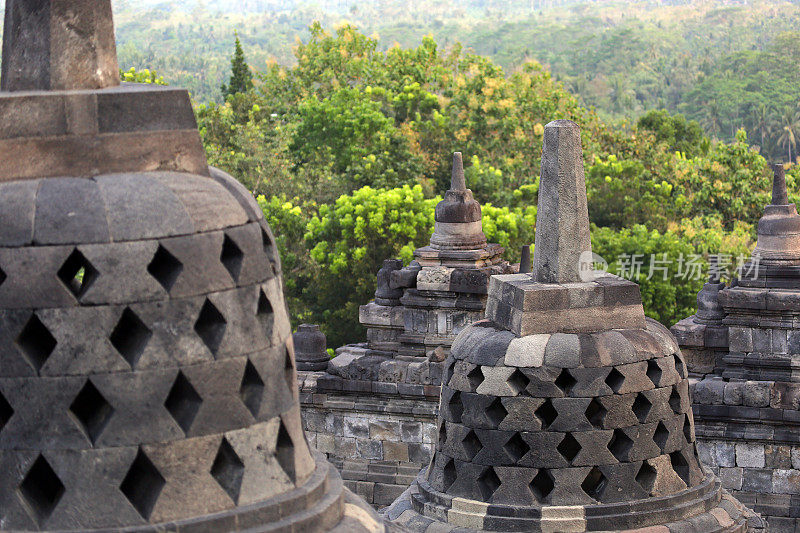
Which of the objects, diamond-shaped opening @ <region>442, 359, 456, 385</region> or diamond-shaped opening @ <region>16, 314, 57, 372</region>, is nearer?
diamond-shaped opening @ <region>16, 314, 57, 372</region>

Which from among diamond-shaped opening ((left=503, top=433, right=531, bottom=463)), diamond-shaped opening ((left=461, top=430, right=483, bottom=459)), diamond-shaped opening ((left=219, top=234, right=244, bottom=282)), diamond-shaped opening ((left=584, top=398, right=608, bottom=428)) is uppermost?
diamond-shaped opening ((left=219, top=234, right=244, bottom=282))

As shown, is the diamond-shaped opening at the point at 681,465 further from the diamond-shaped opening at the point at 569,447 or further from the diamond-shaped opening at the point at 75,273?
the diamond-shaped opening at the point at 75,273

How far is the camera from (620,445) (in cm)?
884

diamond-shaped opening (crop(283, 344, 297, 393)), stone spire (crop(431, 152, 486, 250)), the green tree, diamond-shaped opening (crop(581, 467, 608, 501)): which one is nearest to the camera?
diamond-shaped opening (crop(283, 344, 297, 393))

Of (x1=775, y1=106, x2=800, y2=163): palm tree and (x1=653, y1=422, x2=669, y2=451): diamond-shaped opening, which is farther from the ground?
(x1=653, y1=422, x2=669, y2=451): diamond-shaped opening

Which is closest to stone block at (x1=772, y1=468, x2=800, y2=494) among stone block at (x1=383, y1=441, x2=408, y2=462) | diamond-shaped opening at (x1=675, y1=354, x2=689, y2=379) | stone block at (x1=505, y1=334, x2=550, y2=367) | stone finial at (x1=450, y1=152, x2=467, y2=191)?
stone block at (x1=383, y1=441, x2=408, y2=462)

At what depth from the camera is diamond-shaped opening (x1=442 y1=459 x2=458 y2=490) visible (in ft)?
30.3

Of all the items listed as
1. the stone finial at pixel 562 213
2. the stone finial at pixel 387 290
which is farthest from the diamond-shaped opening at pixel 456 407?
the stone finial at pixel 387 290

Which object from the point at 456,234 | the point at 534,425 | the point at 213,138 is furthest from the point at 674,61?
the point at 534,425

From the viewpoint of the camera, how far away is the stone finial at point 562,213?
921cm

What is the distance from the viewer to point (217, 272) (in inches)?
188

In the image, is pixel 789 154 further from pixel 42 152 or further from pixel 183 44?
pixel 183 44

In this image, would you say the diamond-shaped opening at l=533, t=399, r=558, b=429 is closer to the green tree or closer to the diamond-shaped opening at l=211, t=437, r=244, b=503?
the diamond-shaped opening at l=211, t=437, r=244, b=503

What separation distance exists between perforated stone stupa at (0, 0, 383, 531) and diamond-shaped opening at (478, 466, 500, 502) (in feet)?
13.0
